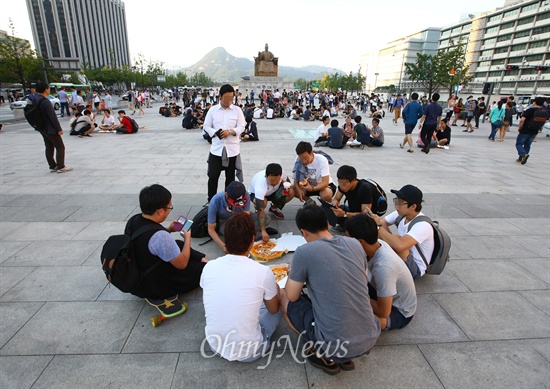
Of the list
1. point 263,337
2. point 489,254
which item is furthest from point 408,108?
point 263,337

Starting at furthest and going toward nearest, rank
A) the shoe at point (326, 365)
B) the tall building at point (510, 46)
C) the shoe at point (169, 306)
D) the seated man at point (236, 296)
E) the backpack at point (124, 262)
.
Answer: the tall building at point (510, 46)
the shoe at point (169, 306)
the backpack at point (124, 262)
the shoe at point (326, 365)
the seated man at point (236, 296)

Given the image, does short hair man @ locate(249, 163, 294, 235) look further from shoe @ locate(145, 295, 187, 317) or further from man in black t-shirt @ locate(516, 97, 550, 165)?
man in black t-shirt @ locate(516, 97, 550, 165)

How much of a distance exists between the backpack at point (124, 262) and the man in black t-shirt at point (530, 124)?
1018 centimetres

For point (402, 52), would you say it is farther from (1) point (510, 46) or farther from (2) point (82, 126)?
(2) point (82, 126)

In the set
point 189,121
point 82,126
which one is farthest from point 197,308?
point 189,121

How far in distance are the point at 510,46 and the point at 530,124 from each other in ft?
233

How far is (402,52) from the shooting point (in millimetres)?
92625

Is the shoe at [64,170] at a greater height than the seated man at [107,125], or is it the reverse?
the seated man at [107,125]

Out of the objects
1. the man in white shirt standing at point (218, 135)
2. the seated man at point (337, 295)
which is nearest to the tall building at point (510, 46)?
the man in white shirt standing at point (218, 135)

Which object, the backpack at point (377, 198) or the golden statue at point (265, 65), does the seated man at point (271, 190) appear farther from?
the golden statue at point (265, 65)

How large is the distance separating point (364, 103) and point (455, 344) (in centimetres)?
2841

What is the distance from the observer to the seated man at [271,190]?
4.13 metres

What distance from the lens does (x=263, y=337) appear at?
2.40 metres

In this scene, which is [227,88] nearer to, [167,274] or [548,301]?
[167,274]
